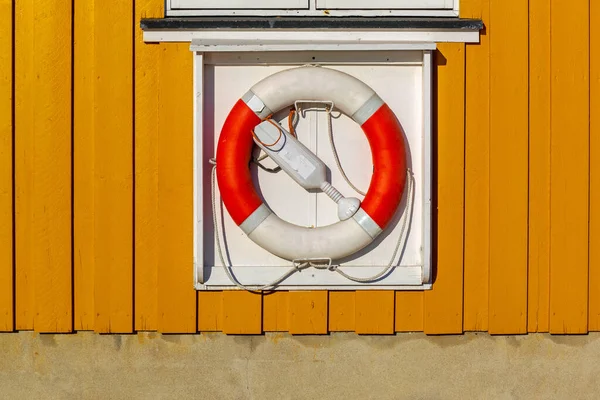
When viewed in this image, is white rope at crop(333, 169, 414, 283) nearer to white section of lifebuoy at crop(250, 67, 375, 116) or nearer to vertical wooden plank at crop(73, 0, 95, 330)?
white section of lifebuoy at crop(250, 67, 375, 116)

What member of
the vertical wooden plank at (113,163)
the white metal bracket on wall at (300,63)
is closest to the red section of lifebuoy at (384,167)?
the white metal bracket on wall at (300,63)

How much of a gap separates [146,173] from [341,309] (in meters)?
0.84

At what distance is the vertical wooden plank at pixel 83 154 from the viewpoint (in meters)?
2.11

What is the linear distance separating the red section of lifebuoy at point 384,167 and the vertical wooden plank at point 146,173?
29.2 inches

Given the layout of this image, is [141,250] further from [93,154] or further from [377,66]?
[377,66]

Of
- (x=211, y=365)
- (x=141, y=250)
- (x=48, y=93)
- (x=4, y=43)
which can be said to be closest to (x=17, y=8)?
(x=4, y=43)

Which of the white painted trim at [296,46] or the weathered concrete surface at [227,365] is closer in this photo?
the white painted trim at [296,46]

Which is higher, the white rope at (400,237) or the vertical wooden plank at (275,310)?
the white rope at (400,237)

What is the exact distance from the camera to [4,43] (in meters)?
2.10

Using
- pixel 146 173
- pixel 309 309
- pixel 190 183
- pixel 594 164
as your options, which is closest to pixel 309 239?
pixel 309 309

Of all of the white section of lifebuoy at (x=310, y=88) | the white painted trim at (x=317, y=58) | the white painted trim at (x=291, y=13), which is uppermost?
the white painted trim at (x=291, y=13)

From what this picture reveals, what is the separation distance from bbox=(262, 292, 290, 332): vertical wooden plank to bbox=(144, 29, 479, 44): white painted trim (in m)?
0.90

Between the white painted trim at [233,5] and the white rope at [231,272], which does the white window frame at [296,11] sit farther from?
the white rope at [231,272]

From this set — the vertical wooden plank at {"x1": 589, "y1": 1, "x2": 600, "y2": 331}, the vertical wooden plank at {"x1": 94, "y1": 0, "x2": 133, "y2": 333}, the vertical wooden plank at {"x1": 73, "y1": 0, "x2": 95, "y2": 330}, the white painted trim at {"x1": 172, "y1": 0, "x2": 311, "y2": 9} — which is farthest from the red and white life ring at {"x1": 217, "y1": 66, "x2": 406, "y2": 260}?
the vertical wooden plank at {"x1": 589, "y1": 1, "x2": 600, "y2": 331}
